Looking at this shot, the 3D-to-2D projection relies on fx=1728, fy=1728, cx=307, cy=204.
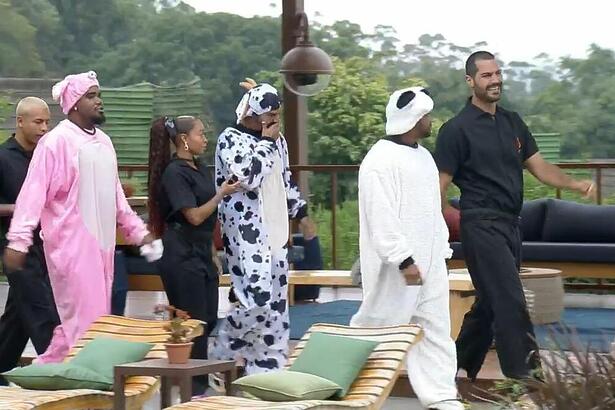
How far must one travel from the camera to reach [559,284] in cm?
1058

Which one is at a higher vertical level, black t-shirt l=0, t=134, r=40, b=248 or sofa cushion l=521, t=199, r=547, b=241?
black t-shirt l=0, t=134, r=40, b=248

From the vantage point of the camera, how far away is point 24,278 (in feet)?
28.0

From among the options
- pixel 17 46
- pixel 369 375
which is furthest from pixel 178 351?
pixel 17 46

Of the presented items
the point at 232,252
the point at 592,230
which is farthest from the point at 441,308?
the point at 592,230

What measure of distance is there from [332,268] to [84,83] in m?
6.43

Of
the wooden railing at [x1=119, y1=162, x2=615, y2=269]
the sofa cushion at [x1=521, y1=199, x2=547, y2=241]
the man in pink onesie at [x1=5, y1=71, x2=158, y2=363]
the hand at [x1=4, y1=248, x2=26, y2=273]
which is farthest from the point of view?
the wooden railing at [x1=119, y1=162, x2=615, y2=269]

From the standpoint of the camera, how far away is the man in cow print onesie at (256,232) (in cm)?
850

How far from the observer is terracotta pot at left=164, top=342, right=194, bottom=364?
268 inches

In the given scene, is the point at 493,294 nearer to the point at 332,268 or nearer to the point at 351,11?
the point at 332,268

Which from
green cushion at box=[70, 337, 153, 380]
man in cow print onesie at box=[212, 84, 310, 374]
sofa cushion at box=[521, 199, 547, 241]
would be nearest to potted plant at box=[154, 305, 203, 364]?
green cushion at box=[70, 337, 153, 380]

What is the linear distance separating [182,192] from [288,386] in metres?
2.02

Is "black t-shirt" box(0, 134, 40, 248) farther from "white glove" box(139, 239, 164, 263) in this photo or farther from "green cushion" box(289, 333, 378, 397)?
"green cushion" box(289, 333, 378, 397)

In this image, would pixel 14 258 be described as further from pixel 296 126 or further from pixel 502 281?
pixel 296 126

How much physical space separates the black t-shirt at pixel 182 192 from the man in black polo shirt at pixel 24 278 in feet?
2.25
